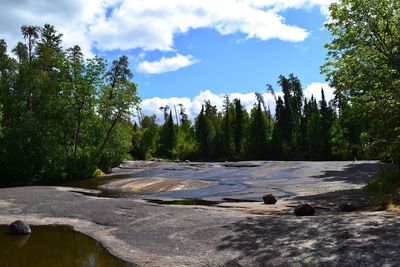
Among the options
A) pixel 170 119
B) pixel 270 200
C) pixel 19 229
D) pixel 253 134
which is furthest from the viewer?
pixel 170 119

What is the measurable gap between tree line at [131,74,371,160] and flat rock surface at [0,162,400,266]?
2464 inches

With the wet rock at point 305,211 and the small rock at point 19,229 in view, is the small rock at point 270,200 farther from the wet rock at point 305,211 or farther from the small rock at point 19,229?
the small rock at point 19,229

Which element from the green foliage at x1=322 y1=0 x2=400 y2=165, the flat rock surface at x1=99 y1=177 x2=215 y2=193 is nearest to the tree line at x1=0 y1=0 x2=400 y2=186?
the green foliage at x1=322 y1=0 x2=400 y2=165

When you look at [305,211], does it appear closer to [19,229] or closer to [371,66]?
[371,66]

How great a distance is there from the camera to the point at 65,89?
41.7m

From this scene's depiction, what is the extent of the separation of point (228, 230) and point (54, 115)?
108 ft

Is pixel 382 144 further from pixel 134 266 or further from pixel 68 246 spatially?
→ pixel 68 246

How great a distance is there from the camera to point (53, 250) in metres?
12.9

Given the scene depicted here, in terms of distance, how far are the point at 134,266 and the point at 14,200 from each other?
47.3 ft

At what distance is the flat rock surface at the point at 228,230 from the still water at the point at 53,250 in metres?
0.52

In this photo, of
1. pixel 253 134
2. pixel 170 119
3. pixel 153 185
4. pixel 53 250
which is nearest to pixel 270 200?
pixel 53 250

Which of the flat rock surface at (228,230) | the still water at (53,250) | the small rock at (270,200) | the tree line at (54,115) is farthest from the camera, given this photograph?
the tree line at (54,115)

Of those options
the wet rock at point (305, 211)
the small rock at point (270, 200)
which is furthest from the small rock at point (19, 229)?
the small rock at point (270, 200)

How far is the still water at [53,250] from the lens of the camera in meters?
11.5
